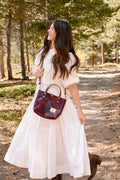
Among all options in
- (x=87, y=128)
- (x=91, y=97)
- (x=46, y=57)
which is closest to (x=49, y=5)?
(x=91, y=97)

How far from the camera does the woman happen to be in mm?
2902

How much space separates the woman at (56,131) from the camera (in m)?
2.90

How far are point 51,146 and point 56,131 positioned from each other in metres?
0.21

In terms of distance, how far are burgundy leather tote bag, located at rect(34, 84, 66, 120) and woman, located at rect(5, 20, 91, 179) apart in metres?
0.10

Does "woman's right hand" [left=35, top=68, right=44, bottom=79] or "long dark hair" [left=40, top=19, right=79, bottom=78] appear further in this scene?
"woman's right hand" [left=35, top=68, right=44, bottom=79]

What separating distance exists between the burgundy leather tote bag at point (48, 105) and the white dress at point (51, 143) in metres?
0.10

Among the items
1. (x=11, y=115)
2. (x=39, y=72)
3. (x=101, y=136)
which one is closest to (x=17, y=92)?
(x=11, y=115)

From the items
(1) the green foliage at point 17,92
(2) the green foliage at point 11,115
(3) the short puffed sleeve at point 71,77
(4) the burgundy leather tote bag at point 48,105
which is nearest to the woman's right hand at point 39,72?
(4) the burgundy leather tote bag at point 48,105

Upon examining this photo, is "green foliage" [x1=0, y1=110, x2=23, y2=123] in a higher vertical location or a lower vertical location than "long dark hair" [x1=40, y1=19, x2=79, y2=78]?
lower

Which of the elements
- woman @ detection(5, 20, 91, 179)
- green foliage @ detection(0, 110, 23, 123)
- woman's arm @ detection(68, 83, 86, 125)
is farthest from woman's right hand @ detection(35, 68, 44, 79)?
green foliage @ detection(0, 110, 23, 123)

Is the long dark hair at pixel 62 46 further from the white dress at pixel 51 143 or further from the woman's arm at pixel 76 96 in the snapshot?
the woman's arm at pixel 76 96

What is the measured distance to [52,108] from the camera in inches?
115

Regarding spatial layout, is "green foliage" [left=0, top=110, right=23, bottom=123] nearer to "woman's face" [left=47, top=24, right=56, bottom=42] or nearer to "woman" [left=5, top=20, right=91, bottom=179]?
"woman" [left=5, top=20, right=91, bottom=179]

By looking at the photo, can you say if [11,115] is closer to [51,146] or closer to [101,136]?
[101,136]
